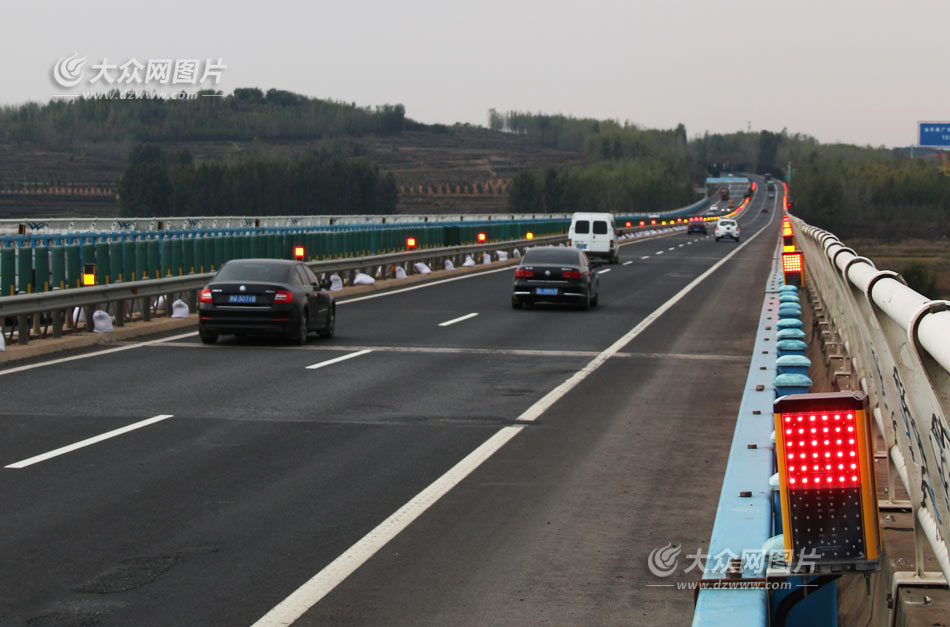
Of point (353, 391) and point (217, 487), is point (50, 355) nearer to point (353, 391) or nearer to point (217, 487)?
point (353, 391)

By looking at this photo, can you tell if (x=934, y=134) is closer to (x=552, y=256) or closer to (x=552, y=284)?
(x=552, y=256)

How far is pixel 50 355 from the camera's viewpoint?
1825 cm

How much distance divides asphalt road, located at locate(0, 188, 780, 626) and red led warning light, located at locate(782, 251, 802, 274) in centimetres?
741

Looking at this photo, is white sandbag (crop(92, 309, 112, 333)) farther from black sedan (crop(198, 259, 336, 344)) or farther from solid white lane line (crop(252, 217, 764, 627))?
solid white lane line (crop(252, 217, 764, 627))

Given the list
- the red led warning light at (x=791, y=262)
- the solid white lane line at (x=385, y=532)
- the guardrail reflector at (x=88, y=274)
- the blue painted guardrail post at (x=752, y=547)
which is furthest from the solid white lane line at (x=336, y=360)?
the red led warning light at (x=791, y=262)

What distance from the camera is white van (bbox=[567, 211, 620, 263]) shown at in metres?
49.0

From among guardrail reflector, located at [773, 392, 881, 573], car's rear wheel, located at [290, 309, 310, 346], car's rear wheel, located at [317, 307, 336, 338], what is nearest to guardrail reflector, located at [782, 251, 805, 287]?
car's rear wheel, located at [317, 307, 336, 338]

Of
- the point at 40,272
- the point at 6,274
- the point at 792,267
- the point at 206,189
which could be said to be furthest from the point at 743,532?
the point at 206,189

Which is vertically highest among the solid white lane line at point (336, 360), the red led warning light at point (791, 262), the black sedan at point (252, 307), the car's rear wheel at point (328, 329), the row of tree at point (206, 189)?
the row of tree at point (206, 189)

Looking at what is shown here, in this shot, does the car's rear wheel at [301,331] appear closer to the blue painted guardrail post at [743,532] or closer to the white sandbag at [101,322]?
the white sandbag at [101,322]

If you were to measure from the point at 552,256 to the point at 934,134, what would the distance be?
3336 centimetres

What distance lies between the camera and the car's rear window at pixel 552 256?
28234 mm

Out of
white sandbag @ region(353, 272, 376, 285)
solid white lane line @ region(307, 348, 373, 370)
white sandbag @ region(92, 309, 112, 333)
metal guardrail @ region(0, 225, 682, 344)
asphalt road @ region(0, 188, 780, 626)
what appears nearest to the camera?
asphalt road @ region(0, 188, 780, 626)

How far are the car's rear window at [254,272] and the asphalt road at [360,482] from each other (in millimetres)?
1352
